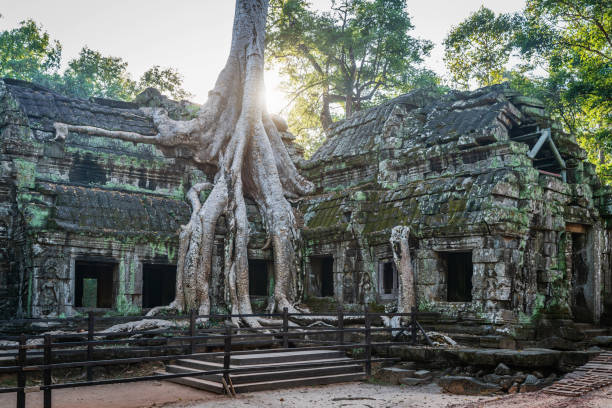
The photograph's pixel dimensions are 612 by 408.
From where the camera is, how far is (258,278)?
529 inches

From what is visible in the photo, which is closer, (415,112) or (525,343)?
(525,343)

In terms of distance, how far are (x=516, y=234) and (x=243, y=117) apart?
652cm

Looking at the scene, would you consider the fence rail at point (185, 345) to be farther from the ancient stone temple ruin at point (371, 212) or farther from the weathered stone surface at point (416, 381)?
the ancient stone temple ruin at point (371, 212)

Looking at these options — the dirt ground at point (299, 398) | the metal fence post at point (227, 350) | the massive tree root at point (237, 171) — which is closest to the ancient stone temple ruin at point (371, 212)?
the massive tree root at point (237, 171)

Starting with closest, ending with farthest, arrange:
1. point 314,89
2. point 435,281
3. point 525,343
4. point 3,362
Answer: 1. point 3,362
2. point 525,343
3. point 435,281
4. point 314,89

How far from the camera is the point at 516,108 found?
12398 millimetres

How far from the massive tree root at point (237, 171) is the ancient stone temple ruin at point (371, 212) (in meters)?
0.37

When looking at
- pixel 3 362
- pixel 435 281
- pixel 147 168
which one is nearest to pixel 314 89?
pixel 147 168

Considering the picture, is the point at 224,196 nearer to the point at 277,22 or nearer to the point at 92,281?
the point at 277,22

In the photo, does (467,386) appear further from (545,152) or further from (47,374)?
(545,152)

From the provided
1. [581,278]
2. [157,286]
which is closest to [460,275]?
[581,278]

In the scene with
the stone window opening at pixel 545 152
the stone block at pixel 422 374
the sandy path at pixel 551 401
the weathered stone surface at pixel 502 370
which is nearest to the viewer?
the sandy path at pixel 551 401

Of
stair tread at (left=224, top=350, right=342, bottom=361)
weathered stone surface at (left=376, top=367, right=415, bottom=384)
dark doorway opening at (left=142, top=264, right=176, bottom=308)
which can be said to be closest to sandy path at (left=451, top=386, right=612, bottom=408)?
weathered stone surface at (left=376, top=367, right=415, bottom=384)

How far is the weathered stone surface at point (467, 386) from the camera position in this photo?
7324 millimetres
